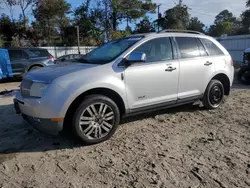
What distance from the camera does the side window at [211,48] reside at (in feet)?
16.9

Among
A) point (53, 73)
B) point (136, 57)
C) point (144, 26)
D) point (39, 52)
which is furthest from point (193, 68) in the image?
point (144, 26)

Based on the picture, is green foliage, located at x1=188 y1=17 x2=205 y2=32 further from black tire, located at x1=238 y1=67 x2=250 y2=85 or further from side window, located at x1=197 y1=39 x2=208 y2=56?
side window, located at x1=197 y1=39 x2=208 y2=56

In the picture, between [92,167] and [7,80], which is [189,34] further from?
[7,80]

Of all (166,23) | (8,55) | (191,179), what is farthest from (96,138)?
(166,23)

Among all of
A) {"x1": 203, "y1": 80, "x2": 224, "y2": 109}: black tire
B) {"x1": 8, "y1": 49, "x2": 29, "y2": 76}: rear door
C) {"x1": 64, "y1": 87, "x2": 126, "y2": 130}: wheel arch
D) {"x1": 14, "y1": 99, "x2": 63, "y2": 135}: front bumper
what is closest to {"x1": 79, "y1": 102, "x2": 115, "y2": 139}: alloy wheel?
{"x1": 64, "y1": 87, "x2": 126, "y2": 130}: wheel arch

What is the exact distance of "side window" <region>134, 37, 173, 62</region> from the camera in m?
4.26

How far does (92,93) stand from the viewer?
3.74 metres

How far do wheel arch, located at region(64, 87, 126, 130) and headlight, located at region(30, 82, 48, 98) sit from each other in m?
0.45

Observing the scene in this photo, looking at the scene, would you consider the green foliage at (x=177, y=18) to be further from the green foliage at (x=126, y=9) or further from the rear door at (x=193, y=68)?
the rear door at (x=193, y=68)

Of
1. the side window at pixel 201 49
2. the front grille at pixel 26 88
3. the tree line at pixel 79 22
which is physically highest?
the tree line at pixel 79 22

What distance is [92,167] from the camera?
3025mm

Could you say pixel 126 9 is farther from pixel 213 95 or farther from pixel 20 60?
pixel 213 95

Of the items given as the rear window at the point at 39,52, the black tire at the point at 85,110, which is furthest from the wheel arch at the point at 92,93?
the rear window at the point at 39,52

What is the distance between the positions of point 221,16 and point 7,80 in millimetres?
77860
